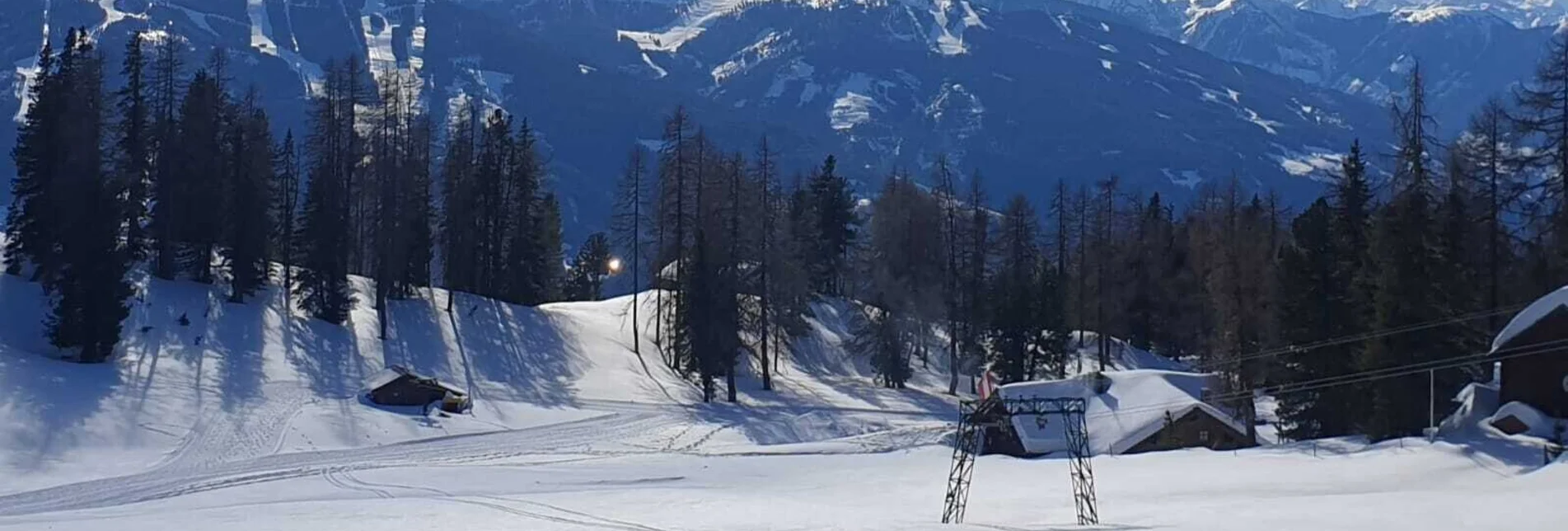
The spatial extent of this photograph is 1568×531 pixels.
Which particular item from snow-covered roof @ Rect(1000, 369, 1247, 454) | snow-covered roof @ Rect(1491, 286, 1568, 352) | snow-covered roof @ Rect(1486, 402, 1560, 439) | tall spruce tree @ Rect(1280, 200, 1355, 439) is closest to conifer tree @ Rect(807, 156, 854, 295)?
snow-covered roof @ Rect(1000, 369, 1247, 454)

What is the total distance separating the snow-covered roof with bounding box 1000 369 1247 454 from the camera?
164ft

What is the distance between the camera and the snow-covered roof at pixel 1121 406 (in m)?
49.9

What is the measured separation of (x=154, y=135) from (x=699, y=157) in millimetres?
23249

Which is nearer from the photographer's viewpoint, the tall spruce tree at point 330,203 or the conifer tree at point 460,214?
the tall spruce tree at point 330,203

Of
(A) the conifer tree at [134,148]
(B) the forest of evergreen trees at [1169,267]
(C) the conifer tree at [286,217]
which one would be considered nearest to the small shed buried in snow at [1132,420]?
(B) the forest of evergreen trees at [1169,267]

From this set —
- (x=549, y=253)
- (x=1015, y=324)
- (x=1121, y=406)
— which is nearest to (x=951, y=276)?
(x=1015, y=324)

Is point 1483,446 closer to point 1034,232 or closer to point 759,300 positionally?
point 759,300

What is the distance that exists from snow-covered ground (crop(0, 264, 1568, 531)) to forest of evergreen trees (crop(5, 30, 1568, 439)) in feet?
7.38

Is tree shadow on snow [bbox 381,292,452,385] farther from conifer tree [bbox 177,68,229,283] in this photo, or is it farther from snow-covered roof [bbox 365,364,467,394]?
conifer tree [bbox 177,68,229,283]

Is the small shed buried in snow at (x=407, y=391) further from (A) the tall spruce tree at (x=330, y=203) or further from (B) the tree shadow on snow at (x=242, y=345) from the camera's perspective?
(A) the tall spruce tree at (x=330, y=203)

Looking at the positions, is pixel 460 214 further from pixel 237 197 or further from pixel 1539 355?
pixel 1539 355

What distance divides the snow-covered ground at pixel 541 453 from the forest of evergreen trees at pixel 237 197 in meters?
1.96

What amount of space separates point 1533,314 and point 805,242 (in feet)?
133

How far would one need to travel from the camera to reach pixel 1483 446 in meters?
36.8
